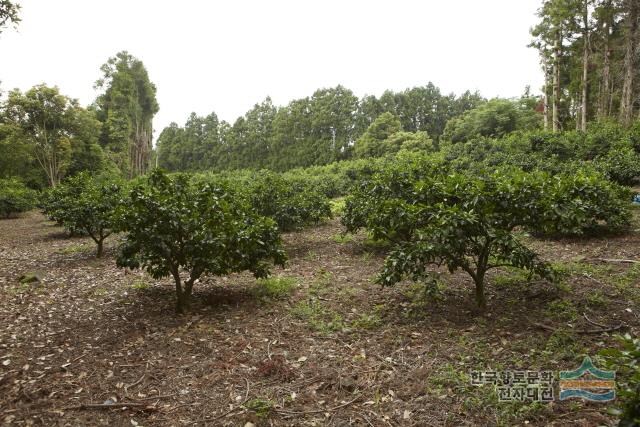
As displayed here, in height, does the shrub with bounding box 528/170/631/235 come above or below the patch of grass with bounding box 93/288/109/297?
above

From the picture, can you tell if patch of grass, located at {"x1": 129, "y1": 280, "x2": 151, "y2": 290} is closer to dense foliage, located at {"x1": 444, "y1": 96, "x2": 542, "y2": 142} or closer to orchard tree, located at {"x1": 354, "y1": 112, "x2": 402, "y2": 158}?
dense foliage, located at {"x1": 444, "y1": 96, "x2": 542, "y2": 142}

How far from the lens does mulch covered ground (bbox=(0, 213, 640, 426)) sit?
11.0 feet

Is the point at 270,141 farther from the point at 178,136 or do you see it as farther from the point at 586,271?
the point at 586,271

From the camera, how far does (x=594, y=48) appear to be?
70.3 feet

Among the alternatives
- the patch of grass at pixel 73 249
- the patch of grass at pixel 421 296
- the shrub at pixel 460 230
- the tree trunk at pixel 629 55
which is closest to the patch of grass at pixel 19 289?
the patch of grass at pixel 73 249

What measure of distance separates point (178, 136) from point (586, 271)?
55444mm

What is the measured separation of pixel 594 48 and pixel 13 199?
104 feet

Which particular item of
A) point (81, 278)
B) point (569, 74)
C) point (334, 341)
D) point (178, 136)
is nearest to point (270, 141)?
point (178, 136)

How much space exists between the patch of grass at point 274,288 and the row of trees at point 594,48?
59.9ft

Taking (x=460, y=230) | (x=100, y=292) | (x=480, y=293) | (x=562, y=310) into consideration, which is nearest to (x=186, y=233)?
(x=100, y=292)

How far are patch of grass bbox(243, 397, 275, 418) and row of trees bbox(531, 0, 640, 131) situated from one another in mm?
20457

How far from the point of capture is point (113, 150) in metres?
36.4

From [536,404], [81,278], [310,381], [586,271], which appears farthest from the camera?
[81,278]

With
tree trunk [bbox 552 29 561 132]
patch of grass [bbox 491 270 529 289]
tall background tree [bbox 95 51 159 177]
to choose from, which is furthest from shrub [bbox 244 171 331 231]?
tall background tree [bbox 95 51 159 177]
